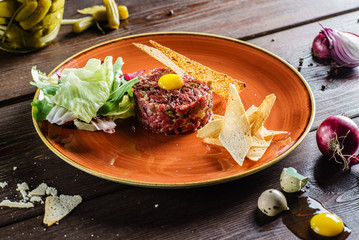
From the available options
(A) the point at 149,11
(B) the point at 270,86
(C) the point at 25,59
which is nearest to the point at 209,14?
(A) the point at 149,11

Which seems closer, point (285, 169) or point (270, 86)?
point (285, 169)

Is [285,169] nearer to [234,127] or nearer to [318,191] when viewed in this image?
[318,191]

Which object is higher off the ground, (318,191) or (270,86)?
(270,86)

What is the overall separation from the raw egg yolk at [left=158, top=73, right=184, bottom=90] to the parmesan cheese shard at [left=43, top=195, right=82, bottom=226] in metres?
0.75

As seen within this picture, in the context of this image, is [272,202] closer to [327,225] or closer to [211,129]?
[327,225]

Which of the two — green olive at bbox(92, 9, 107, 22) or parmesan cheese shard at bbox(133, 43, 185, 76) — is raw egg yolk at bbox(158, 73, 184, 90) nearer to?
parmesan cheese shard at bbox(133, 43, 185, 76)

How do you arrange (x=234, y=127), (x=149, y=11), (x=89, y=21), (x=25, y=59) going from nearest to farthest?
(x=234, y=127) → (x=25, y=59) → (x=89, y=21) → (x=149, y=11)

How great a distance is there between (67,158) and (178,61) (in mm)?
942

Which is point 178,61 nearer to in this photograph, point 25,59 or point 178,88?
point 178,88

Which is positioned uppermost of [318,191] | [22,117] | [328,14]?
[328,14]

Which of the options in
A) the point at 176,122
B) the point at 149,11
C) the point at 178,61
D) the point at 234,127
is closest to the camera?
the point at 234,127

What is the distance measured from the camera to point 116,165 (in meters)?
2.13

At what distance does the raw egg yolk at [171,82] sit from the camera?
2.30m

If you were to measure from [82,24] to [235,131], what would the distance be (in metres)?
1.92
